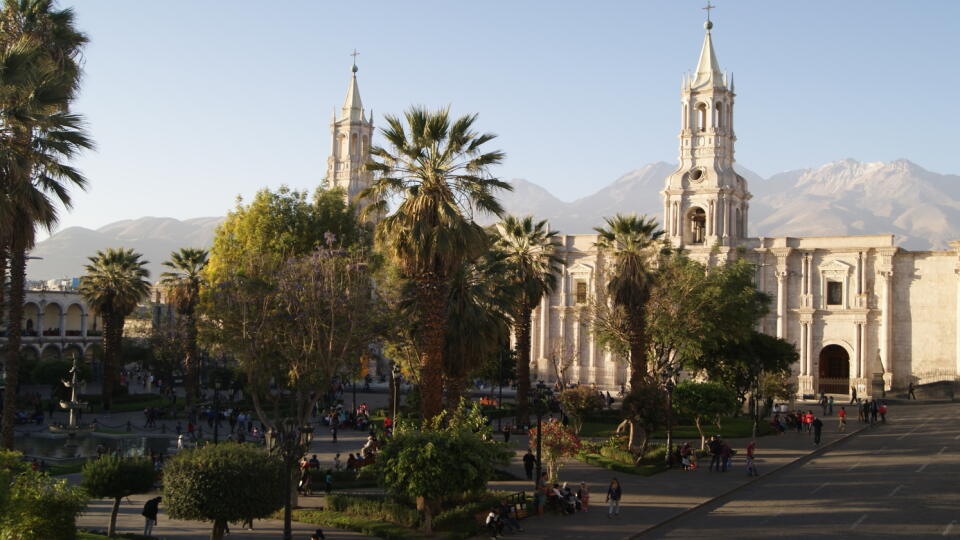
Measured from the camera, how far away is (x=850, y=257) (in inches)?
2303

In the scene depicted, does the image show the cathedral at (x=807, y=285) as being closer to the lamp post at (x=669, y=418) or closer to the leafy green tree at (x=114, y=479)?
the lamp post at (x=669, y=418)

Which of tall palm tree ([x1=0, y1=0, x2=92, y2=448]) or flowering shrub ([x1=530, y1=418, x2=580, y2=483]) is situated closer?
tall palm tree ([x1=0, y1=0, x2=92, y2=448])

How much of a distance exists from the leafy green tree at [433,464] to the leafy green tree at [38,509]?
620 centimetres

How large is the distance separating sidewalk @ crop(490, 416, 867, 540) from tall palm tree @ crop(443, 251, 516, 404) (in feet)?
8.93

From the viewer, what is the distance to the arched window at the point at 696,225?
62.6m

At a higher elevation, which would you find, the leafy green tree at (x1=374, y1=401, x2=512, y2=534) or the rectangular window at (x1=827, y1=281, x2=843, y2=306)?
the rectangular window at (x1=827, y1=281, x2=843, y2=306)

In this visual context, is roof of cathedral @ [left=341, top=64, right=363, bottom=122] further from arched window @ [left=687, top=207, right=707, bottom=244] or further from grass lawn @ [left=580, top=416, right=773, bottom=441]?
grass lawn @ [left=580, top=416, right=773, bottom=441]

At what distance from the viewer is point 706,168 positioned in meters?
61.1

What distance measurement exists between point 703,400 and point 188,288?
90.1 feet

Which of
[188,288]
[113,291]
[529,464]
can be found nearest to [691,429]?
[529,464]

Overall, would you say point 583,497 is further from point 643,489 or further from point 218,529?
point 218,529

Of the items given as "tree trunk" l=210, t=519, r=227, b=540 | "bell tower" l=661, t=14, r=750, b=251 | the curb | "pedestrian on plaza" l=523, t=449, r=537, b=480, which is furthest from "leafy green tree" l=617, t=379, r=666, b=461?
"bell tower" l=661, t=14, r=750, b=251

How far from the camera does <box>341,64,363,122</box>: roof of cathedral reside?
2921 inches

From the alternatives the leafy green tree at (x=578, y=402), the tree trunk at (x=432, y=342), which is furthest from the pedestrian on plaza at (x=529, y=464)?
the leafy green tree at (x=578, y=402)
